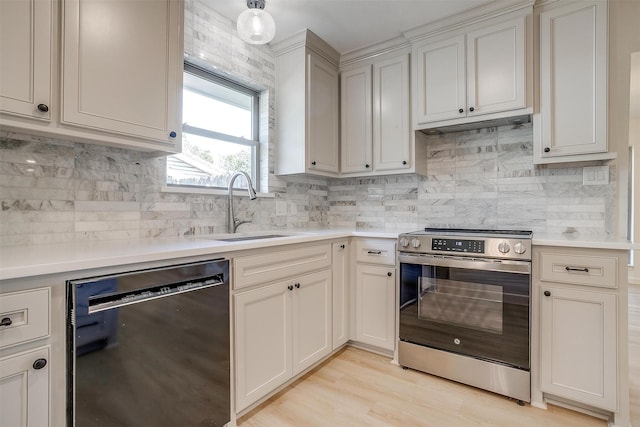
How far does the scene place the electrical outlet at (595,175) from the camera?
6.79 feet

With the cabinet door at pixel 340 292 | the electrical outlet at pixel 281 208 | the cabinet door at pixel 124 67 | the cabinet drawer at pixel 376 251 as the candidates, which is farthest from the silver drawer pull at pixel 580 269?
the cabinet door at pixel 124 67

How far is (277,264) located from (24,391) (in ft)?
3.59

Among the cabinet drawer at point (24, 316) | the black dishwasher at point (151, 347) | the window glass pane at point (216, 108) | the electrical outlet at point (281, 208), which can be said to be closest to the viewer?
the cabinet drawer at point (24, 316)

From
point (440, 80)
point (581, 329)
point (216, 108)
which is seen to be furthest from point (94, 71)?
point (581, 329)

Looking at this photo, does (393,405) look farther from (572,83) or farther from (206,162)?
(572,83)

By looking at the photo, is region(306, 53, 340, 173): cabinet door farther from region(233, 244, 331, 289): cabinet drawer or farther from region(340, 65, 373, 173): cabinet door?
region(233, 244, 331, 289): cabinet drawer

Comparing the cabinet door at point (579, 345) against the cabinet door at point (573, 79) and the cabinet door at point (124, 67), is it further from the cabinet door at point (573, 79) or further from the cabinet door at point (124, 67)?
the cabinet door at point (124, 67)

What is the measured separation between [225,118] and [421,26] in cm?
164

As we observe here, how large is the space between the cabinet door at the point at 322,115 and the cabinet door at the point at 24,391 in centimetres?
195

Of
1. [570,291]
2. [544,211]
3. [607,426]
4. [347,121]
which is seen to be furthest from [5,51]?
[607,426]

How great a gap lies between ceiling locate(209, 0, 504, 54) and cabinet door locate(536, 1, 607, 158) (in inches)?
15.9

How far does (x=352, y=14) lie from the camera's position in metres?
2.27

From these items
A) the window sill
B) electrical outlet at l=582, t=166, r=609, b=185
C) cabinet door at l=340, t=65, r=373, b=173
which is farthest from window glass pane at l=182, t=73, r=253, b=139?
electrical outlet at l=582, t=166, r=609, b=185

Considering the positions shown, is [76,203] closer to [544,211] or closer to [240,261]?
[240,261]
